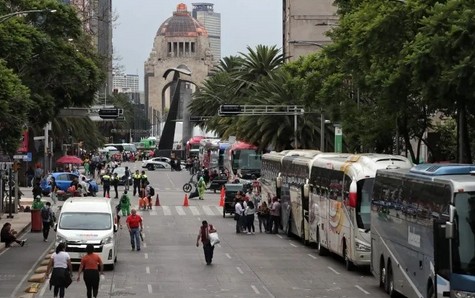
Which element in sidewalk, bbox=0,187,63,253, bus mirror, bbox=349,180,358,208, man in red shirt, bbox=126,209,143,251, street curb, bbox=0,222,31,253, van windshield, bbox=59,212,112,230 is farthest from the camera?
sidewalk, bbox=0,187,63,253

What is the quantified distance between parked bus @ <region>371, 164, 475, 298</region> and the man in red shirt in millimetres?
11529

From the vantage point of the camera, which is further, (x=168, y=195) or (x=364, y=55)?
(x=168, y=195)

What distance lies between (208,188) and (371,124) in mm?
33716

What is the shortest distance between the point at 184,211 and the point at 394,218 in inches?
1539

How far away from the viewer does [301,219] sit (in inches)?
1789

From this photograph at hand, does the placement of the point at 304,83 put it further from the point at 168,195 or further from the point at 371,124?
the point at 168,195

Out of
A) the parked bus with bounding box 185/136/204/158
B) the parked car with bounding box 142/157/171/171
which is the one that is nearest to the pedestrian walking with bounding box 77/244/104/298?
the parked car with bounding box 142/157/171/171

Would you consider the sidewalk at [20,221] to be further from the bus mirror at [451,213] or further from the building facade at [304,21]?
the building facade at [304,21]

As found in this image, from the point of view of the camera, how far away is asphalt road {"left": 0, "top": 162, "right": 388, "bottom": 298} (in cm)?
3017

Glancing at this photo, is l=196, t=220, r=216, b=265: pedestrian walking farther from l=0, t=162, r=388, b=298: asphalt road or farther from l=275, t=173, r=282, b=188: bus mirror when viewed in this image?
l=275, t=173, r=282, b=188: bus mirror

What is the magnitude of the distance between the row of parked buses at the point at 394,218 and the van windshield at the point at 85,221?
681 centimetres

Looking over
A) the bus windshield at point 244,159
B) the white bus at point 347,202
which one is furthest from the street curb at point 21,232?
the bus windshield at point 244,159

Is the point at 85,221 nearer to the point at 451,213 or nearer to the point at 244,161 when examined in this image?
the point at 451,213

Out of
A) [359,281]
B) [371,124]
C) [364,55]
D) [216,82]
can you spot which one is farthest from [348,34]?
[216,82]
